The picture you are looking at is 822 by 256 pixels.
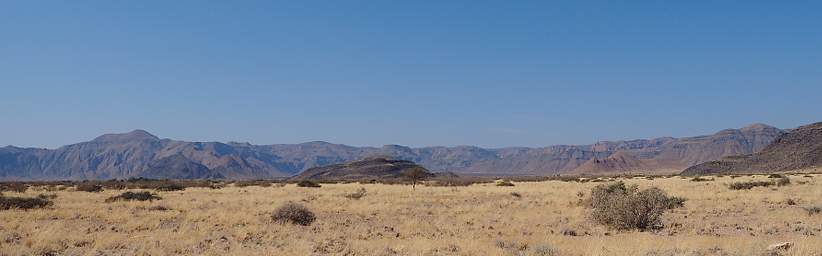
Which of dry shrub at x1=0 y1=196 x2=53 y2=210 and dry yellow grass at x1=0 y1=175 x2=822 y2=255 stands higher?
dry shrub at x1=0 y1=196 x2=53 y2=210

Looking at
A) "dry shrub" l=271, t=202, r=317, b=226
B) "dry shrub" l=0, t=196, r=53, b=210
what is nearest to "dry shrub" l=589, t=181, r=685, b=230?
"dry shrub" l=271, t=202, r=317, b=226

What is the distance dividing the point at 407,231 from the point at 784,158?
134 metres

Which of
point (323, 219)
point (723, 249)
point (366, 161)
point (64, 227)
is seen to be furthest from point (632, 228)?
point (366, 161)

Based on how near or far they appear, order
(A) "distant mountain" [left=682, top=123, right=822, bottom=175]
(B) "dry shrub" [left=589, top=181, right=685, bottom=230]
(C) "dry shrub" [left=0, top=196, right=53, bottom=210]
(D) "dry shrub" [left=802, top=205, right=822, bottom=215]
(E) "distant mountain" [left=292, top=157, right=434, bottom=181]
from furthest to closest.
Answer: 1. (E) "distant mountain" [left=292, top=157, right=434, bottom=181]
2. (A) "distant mountain" [left=682, top=123, right=822, bottom=175]
3. (C) "dry shrub" [left=0, top=196, right=53, bottom=210]
4. (D) "dry shrub" [left=802, top=205, right=822, bottom=215]
5. (B) "dry shrub" [left=589, top=181, right=685, bottom=230]

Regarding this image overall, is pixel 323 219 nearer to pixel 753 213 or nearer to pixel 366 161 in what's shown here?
pixel 753 213

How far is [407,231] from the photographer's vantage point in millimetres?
18656

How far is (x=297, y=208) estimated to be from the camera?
20969 mm

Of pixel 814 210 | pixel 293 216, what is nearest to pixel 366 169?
pixel 293 216

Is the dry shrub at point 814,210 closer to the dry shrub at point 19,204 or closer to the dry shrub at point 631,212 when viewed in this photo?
the dry shrub at point 631,212

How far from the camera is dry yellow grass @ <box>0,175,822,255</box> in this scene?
45.5 ft

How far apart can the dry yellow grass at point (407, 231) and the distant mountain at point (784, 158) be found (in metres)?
106

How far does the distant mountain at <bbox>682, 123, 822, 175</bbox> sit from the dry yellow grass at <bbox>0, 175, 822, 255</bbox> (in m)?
106

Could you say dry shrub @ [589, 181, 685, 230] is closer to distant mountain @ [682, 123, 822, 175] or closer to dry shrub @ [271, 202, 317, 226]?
dry shrub @ [271, 202, 317, 226]

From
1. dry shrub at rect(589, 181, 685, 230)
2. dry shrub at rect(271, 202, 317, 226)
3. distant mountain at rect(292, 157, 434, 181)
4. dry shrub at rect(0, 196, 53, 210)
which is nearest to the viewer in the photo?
dry shrub at rect(589, 181, 685, 230)
